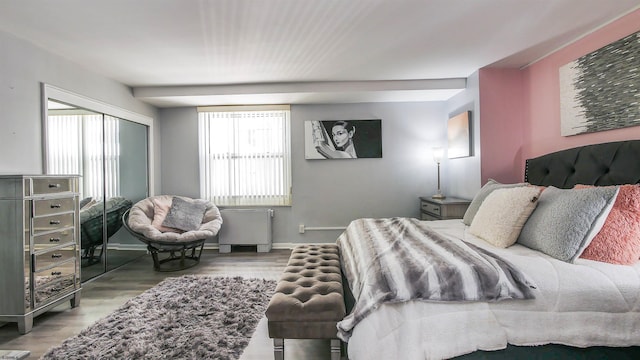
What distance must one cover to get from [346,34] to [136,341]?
275 centimetres

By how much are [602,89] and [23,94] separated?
15.5 ft

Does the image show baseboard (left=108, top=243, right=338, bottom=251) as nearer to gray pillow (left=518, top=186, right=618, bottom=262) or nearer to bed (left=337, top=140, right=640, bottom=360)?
bed (left=337, top=140, right=640, bottom=360)

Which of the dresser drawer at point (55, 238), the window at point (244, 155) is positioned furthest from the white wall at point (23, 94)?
the window at point (244, 155)

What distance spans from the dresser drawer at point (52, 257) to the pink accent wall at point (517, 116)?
412 centimetres

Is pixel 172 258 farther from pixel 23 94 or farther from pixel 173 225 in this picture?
pixel 23 94

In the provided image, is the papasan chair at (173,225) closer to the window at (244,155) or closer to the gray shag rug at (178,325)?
the window at (244,155)

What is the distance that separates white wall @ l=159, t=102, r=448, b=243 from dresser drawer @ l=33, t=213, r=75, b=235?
246 centimetres

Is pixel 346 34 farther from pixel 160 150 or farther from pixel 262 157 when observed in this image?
pixel 160 150

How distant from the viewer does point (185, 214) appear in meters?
3.97

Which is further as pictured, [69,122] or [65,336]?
[69,122]

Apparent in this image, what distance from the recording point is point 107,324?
223 cm

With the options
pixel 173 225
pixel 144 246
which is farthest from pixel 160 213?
pixel 144 246

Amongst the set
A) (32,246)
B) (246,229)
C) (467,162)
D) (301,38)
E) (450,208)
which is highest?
(301,38)

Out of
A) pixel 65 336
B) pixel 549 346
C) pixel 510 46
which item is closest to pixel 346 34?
pixel 510 46
